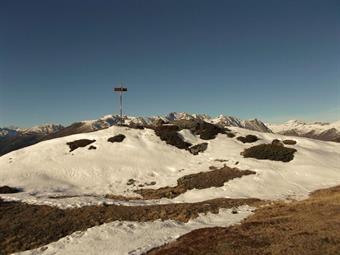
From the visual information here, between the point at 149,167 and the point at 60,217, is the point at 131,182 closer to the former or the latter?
the point at 149,167

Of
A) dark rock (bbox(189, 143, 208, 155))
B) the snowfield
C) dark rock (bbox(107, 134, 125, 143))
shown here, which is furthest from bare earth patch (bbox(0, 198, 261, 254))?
dark rock (bbox(107, 134, 125, 143))

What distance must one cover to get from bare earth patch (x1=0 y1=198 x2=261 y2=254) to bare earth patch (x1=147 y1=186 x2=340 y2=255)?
225 inches

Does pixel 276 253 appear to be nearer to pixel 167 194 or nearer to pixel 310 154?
pixel 167 194

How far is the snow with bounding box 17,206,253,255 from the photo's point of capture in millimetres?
18141

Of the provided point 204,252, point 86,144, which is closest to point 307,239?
point 204,252

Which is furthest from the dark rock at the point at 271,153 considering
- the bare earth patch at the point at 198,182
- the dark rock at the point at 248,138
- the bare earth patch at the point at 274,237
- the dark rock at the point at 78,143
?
the dark rock at the point at 78,143

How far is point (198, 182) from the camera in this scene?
38.3m

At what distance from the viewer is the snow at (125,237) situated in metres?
18.1

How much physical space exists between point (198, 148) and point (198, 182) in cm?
1255

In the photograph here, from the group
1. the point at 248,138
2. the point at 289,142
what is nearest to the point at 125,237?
the point at 248,138

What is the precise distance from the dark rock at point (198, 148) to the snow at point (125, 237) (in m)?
25.1

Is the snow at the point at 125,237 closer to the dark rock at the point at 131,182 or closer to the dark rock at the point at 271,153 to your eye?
the dark rock at the point at 131,182

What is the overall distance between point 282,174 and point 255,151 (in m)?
7.36

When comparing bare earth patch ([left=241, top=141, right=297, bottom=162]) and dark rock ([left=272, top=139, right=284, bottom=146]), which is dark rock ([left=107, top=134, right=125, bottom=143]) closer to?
bare earth patch ([left=241, top=141, right=297, bottom=162])
